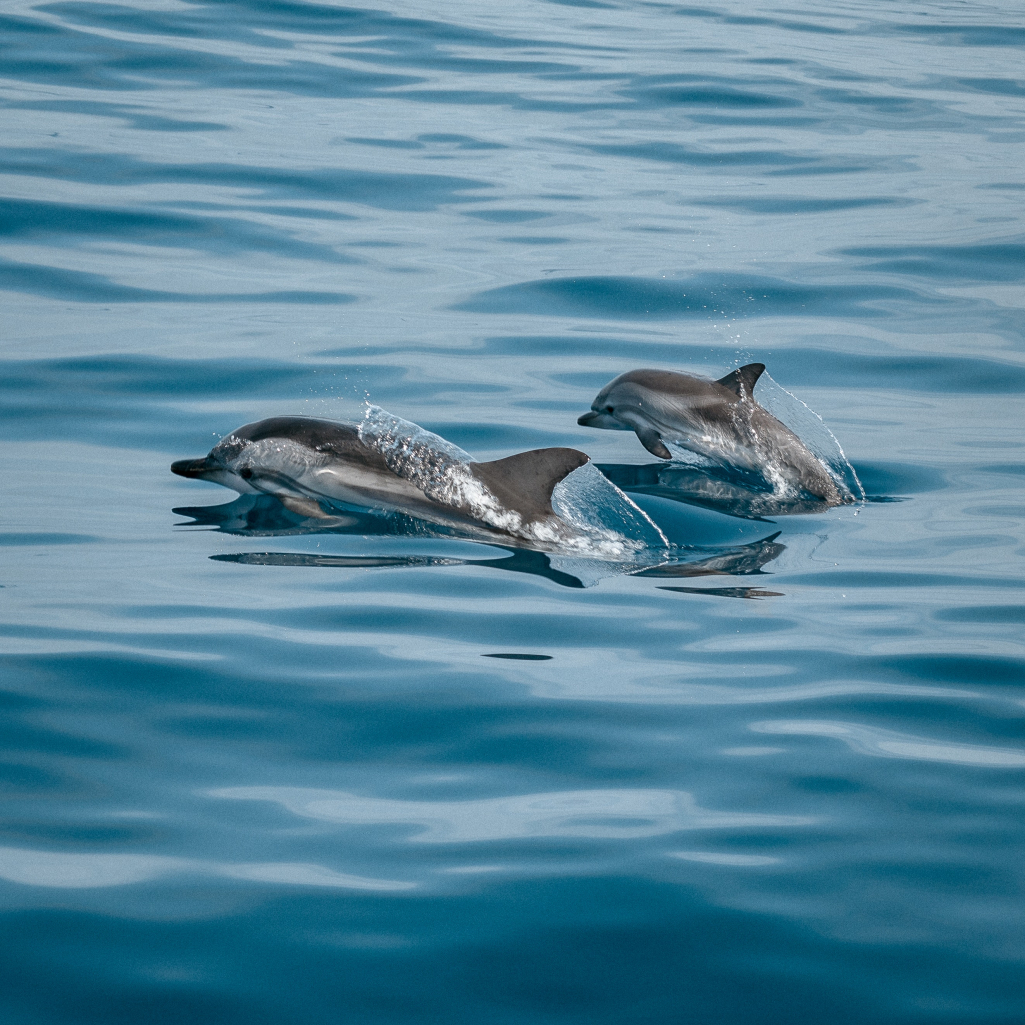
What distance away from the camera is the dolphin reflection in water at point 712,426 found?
8.73 m

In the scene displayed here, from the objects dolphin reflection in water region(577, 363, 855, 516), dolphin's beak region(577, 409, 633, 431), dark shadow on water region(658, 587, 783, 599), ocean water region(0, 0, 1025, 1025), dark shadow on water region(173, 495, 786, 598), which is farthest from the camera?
dolphin's beak region(577, 409, 633, 431)

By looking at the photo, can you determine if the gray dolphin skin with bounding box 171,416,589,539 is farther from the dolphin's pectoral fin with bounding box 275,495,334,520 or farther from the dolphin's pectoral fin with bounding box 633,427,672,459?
the dolphin's pectoral fin with bounding box 633,427,672,459

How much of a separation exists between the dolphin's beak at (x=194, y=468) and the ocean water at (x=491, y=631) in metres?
0.17

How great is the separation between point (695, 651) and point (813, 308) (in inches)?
301

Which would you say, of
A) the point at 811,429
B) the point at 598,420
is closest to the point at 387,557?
the point at 598,420

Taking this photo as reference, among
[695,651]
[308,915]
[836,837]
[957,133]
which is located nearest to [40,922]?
[308,915]

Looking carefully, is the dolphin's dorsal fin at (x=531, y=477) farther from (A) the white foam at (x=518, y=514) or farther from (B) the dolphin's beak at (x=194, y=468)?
(B) the dolphin's beak at (x=194, y=468)

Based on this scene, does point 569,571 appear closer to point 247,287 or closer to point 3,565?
point 3,565

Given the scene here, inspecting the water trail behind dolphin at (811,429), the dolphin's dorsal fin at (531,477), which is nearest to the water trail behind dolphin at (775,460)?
the water trail behind dolphin at (811,429)

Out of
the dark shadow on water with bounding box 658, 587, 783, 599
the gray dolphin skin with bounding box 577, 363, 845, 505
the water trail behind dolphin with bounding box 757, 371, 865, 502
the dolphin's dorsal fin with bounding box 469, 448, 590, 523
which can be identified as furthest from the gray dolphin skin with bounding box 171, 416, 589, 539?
the gray dolphin skin with bounding box 577, 363, 845, 505

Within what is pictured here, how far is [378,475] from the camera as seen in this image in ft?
24.4

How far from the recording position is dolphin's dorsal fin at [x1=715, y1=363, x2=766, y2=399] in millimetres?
9336

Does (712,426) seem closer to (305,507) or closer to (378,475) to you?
(378,475)

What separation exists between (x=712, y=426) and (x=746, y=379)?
1.20 ft
